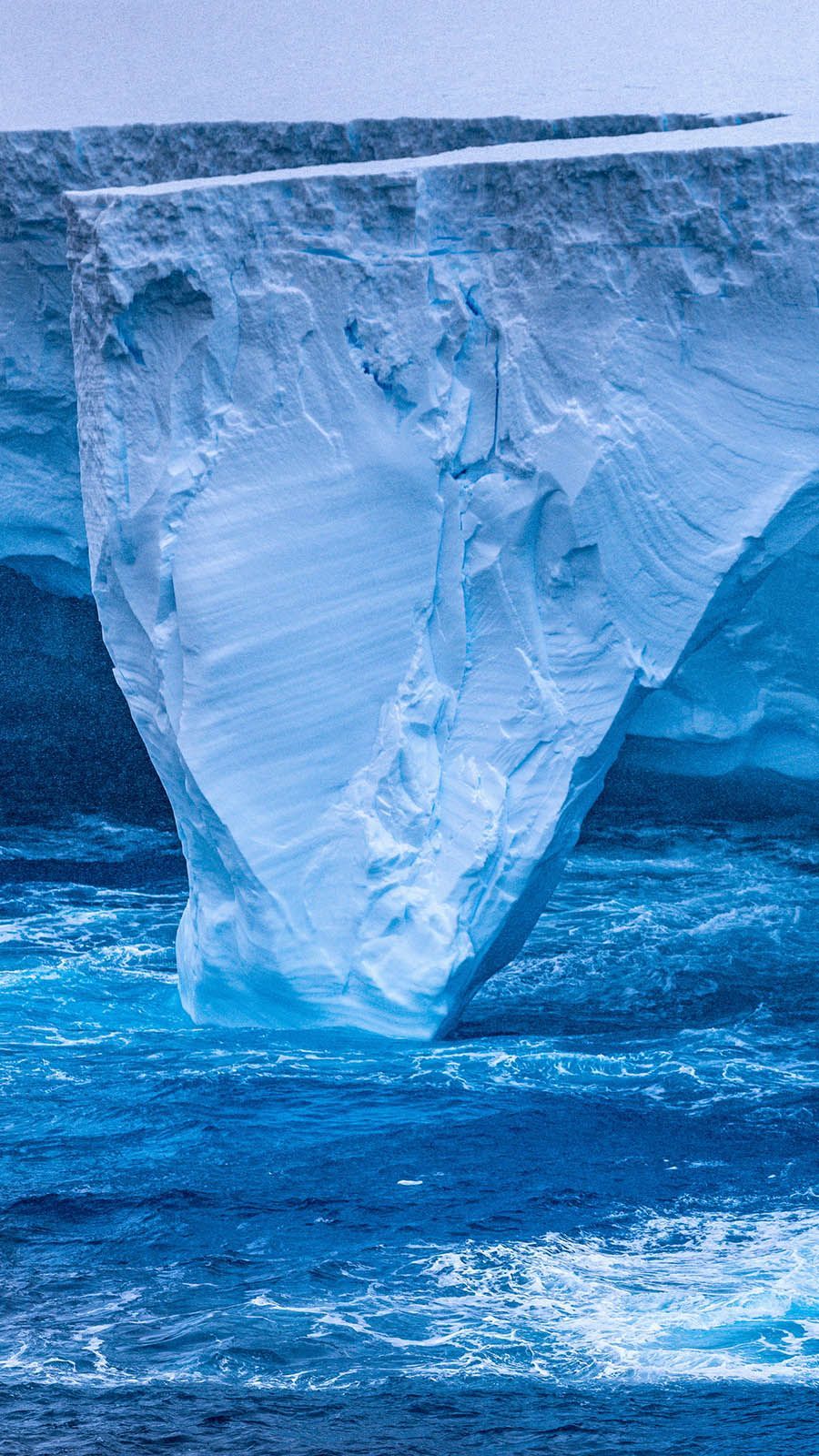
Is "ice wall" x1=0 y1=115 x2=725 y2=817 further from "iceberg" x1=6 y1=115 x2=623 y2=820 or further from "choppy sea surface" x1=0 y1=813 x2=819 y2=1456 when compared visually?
"choppy sea surface" x1=0 y1=813 x2=819 y2=1456

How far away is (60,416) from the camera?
11219 mm

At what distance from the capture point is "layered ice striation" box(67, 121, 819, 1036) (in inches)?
308

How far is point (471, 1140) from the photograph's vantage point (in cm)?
713

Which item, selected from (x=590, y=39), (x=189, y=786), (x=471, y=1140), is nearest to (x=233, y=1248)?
(x=471, y=1140)

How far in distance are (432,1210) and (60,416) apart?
20.5ft

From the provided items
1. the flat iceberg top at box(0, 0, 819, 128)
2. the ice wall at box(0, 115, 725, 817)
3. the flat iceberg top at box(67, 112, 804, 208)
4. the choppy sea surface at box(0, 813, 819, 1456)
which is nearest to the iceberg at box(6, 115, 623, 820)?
the ice wall at box(0, 115, 725, 817)

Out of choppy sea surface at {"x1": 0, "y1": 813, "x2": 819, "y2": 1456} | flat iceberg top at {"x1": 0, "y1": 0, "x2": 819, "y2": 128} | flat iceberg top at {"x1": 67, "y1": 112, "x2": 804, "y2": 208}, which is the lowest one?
choppy sea surface at {"x1": 0, "y1": 813, "x2": 819, "y2": 1456}

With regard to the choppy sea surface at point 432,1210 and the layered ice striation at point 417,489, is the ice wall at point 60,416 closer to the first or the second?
the layered ice striation at point 417,489

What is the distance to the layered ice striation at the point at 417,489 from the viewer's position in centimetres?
782

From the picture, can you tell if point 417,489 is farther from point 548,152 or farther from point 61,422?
point 61,422

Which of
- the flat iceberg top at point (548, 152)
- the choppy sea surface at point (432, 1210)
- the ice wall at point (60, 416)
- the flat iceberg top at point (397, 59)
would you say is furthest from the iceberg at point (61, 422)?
the choppy sea surface at point (432, 1210)

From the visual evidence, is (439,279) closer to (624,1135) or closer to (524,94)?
(524,94)

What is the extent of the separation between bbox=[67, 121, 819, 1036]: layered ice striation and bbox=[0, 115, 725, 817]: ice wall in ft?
5.36

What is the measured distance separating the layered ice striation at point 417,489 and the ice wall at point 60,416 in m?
1.64
